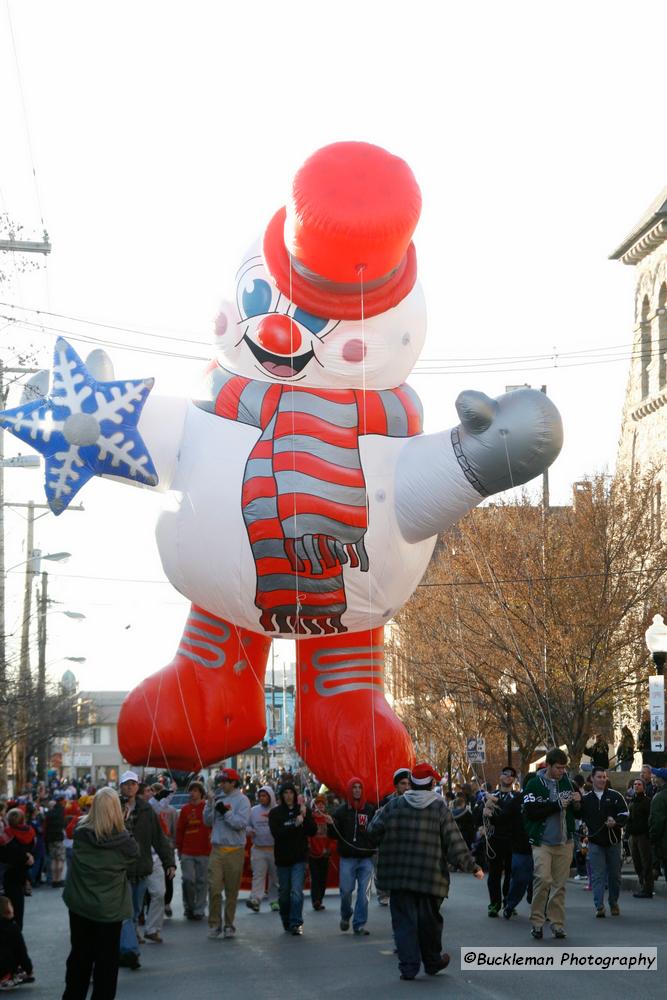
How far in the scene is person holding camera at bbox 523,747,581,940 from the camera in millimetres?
11148

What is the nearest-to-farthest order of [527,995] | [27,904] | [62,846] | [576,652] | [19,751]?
[527,995], [27,904], [62,846], [576,652], [19,751]

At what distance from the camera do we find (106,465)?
13.1 m

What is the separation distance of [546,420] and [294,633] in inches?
120

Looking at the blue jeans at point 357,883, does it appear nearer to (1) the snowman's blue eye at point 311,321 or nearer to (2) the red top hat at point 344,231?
(1) the snowman's blue eye at point 311,321

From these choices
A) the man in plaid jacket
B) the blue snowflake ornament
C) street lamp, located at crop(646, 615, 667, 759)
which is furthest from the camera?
street lamp, located at crop(646, 615, 667, 759)

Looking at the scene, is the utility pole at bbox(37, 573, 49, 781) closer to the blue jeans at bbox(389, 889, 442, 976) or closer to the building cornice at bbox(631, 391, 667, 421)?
the building cornice at bbox(631, 391, 667, 421)

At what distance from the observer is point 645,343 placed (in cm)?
4144

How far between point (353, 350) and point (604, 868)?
505 cm

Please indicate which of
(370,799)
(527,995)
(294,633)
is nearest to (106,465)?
(294,633)

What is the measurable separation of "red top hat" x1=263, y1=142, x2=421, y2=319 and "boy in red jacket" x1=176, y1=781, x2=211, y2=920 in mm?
4567

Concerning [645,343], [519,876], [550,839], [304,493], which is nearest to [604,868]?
[519,876]

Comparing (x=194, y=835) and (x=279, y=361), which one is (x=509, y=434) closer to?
(x=279, y=361)

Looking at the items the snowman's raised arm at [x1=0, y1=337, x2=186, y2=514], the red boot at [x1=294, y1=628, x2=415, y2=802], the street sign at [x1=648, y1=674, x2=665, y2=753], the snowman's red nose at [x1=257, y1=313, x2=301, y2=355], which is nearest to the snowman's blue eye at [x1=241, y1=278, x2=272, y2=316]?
the snowman's red nose at [x1=257, y1=313, x2=301, y2=355]

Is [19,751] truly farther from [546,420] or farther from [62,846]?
[546,420]
